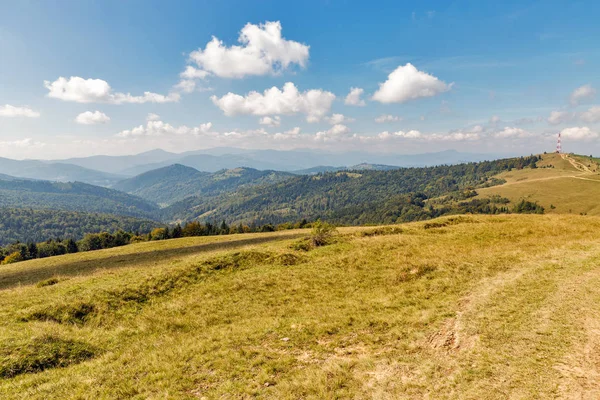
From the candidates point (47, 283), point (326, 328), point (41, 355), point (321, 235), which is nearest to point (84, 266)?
point (47, 283)

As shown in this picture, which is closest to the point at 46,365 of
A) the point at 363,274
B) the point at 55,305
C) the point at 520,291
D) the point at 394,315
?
the point at 55,305

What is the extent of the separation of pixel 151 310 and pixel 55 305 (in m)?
6.22

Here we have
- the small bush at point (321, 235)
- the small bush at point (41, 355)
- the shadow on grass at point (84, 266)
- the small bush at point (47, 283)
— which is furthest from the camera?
the small bush at point (321, 235)

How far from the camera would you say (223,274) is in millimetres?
25578

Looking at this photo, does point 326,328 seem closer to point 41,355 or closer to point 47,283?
point 41,355

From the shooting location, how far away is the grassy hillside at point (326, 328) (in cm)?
999

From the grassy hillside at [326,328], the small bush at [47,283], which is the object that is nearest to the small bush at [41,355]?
the grassy hillside at [326,328]

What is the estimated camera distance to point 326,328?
14.7m

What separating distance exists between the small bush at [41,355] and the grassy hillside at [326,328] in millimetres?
52

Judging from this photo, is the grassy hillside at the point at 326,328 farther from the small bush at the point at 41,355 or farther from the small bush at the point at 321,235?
the small bush at the point at 321,235

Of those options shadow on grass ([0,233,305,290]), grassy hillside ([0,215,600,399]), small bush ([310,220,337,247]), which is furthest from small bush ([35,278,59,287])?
small bush ([310,220,337,247])

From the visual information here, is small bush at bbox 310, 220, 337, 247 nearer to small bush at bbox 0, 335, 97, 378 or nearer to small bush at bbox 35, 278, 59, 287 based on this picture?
small bush at bbox 0, 335, 97, 378

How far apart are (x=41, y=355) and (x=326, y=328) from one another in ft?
44.6

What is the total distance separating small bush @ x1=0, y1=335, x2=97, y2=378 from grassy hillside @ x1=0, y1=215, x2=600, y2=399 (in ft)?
0.17
